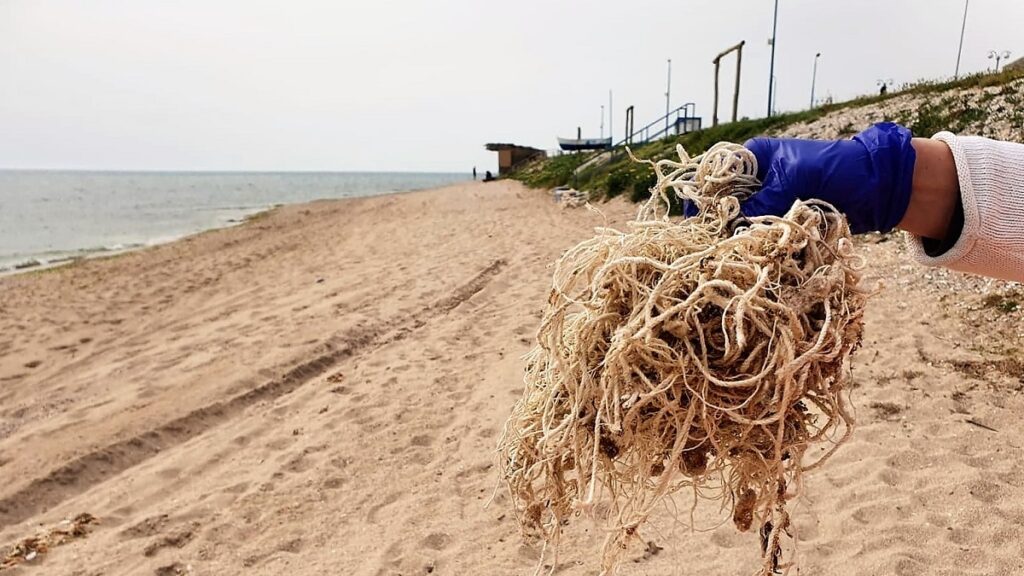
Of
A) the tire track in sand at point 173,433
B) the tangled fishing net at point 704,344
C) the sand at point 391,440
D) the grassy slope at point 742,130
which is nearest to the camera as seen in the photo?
the tangled fishing net at point 704,344

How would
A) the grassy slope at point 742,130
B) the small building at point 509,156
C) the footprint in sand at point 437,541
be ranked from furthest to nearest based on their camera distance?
the small building at point 509,156 → the grassy slope at point 742,130 → the footprint in sand at point 437,541

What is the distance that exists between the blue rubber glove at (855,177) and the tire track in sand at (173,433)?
189 inches

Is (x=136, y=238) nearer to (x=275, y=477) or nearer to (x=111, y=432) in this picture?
(x=111, y=432)

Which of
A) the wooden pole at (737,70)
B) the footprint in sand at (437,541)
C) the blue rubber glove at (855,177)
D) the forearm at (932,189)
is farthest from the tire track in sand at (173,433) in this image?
the wooden pole at (737,70)

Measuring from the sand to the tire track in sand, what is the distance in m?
0.02

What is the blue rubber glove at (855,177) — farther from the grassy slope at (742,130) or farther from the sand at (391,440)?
the grassy slope at (742,130)

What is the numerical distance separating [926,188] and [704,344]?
0.55 m

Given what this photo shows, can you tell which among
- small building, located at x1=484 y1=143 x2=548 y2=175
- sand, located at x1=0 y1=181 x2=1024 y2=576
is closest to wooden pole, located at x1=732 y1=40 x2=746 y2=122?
sand, located at x1=0 y1=181 x2=1024 y2=576

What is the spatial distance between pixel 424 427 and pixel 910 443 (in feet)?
9.68

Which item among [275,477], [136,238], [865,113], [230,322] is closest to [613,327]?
[275,477]

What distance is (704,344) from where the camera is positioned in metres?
1.29

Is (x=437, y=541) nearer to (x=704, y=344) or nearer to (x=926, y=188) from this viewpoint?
(x=704, y=344)

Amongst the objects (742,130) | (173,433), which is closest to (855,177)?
(173,433)

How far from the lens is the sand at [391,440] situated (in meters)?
3.11
